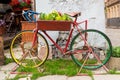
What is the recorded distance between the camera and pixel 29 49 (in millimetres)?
8164

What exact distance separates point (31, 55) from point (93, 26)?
1734mm

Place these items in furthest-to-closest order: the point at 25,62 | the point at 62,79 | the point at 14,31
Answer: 1. the point at 14,31
2. the point at 25,62
3. the point at 62,79

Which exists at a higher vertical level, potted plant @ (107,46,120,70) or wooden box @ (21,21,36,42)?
wooden box @ (21,21,36,42)

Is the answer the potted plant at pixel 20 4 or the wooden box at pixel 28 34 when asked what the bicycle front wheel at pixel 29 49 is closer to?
the wooden box at pixel 28 34

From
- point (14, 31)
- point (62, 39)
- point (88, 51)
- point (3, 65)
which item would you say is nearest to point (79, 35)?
point (88, 51)

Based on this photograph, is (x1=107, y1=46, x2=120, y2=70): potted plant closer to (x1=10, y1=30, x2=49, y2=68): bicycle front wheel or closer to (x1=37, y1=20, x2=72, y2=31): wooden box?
(x1=37, y1=20, x2=72, y2=31): wooden box

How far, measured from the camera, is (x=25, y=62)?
8742 mm

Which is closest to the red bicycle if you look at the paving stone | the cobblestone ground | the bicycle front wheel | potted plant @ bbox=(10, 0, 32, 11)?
the bicycle front wheel

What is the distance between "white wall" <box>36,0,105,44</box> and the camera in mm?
8945

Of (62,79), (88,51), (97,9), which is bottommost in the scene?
(62,79)

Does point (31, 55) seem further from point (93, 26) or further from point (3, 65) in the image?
point (93, 26)

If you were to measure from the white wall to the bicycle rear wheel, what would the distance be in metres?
0.42

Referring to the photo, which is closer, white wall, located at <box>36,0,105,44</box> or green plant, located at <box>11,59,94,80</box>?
green plant, located at <box>11,59,94,80</box>

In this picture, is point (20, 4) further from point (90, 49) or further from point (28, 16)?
point (90, 49)
